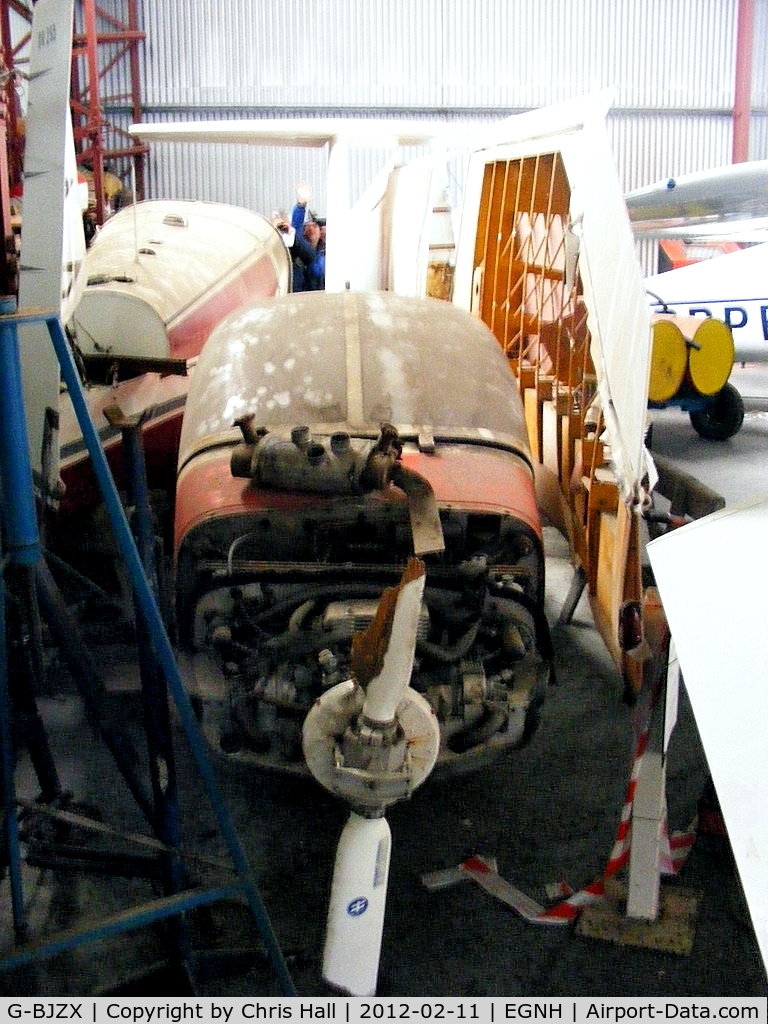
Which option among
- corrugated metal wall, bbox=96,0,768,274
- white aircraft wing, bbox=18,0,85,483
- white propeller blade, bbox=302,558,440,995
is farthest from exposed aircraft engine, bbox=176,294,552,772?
corrugated metal wall, bbox=96,0,768,274

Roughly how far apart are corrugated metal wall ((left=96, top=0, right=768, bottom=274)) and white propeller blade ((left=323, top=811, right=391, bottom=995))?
15.3m

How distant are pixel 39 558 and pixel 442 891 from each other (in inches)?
63.0

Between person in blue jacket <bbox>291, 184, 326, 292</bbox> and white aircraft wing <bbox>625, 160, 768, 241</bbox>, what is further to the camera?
person in blue jacket <bbox>291, 184, 326, 292</bbox>

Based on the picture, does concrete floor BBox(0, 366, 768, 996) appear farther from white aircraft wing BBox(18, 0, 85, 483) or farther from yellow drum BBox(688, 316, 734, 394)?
yellow drum BBox(688, 316, 734, 394)

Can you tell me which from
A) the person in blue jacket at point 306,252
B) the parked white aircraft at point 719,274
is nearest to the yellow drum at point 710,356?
the parked white aircraft at point 719,274

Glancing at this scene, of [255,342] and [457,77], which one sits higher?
[457,77]

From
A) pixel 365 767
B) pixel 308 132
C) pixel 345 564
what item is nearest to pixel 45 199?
pixel 345 564

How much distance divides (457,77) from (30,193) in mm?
15195

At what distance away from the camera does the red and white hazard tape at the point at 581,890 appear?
2.71 meters

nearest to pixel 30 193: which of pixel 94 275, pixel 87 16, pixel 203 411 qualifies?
pixel 203 411

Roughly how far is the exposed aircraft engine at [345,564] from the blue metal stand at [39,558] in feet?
1.50

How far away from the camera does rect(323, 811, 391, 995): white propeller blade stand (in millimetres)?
2359

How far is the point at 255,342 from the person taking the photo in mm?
3492

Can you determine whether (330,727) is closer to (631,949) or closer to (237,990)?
(237,990)
